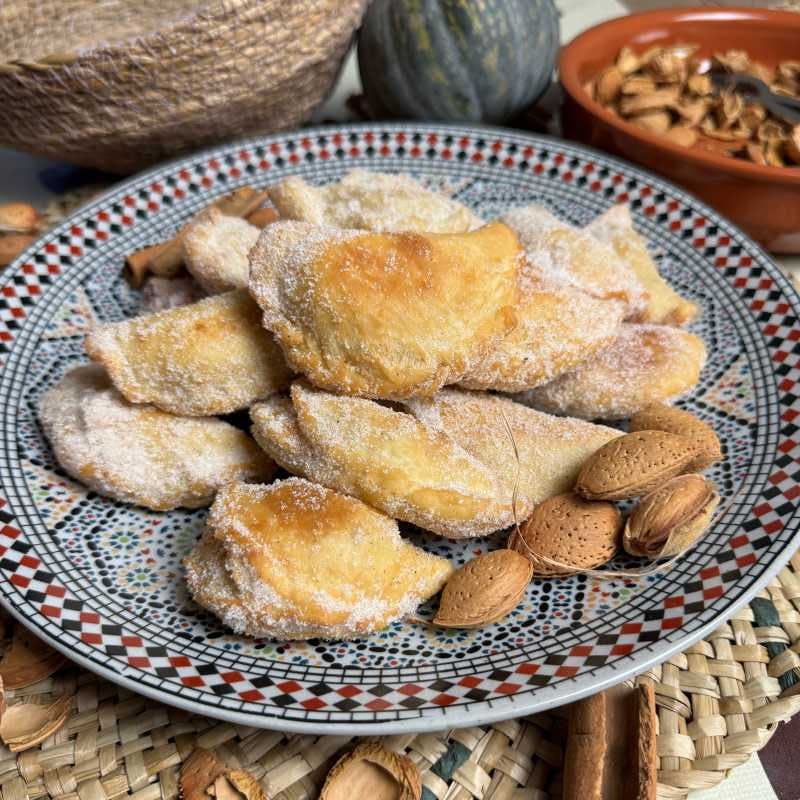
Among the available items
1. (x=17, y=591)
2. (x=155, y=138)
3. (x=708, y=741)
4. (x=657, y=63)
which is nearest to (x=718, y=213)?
(x=657, y=63)

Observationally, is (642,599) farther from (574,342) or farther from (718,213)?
(718,213)

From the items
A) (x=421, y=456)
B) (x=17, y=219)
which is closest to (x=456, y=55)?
(x=17, y=219)

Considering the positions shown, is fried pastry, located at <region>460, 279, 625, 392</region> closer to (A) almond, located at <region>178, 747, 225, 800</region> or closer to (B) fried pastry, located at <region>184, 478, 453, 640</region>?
(B) fried pastry, located at <region>184, 478, 453, 640</region>

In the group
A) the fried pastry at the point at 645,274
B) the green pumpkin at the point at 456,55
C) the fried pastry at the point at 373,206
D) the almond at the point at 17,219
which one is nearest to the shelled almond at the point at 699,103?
the green pumpkin at the point at 456,55

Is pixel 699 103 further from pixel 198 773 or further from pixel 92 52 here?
pixel 198 773

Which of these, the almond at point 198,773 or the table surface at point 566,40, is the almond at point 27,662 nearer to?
the almond at point 198,773

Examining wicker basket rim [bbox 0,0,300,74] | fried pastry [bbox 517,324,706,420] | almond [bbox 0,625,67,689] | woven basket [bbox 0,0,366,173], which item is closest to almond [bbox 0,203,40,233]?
woven basket [bbox 0,0,366,173]
